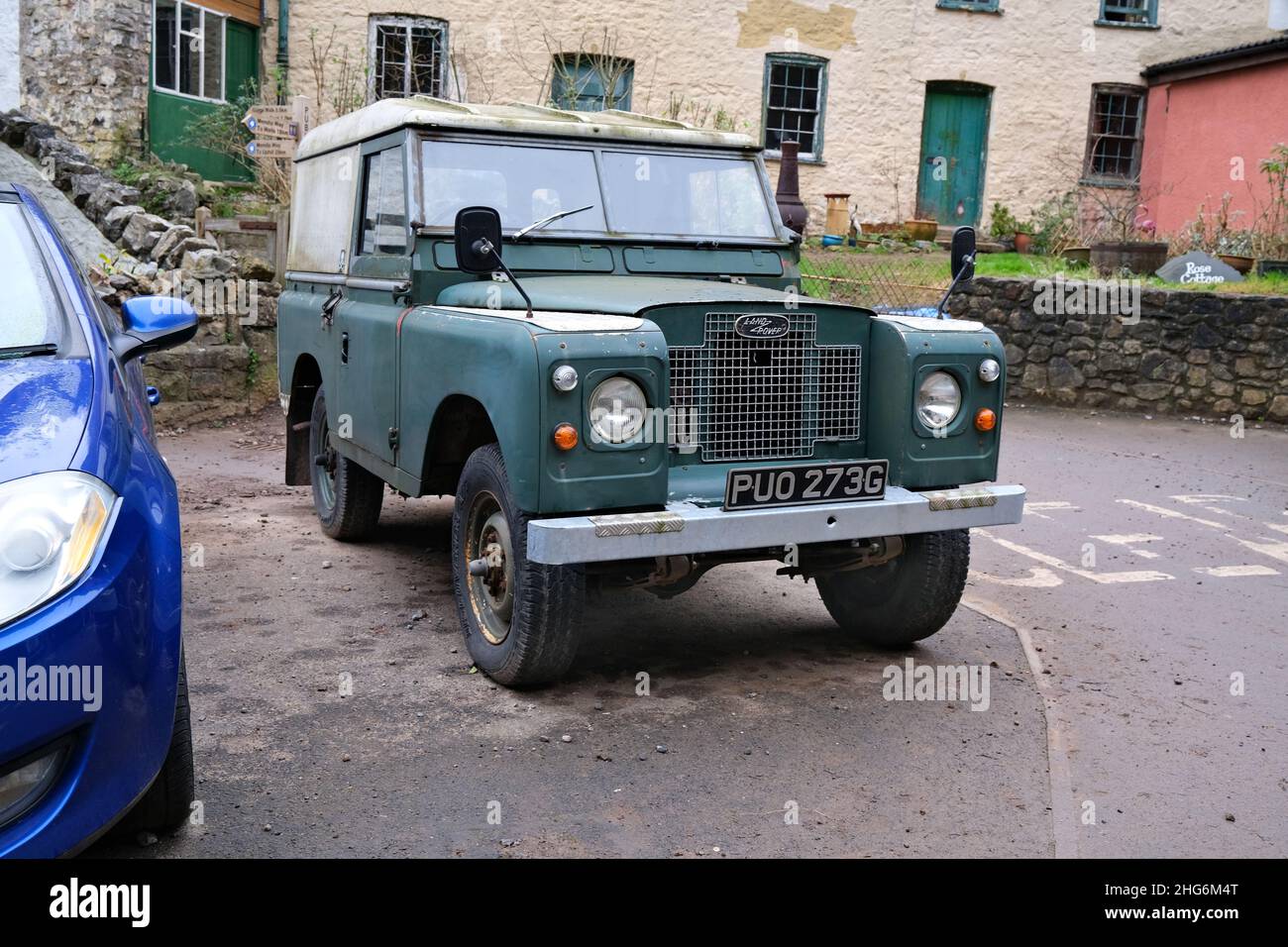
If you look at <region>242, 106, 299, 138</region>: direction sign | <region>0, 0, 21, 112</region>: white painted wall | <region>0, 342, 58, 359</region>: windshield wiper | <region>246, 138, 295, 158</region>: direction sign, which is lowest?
<region>0, 342, 58, 359</region>: windshield wiper

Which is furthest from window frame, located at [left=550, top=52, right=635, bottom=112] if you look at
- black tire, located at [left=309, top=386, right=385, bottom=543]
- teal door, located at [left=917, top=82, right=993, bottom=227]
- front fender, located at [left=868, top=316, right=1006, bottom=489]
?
front fender, located at [left=868, top=316, right=1006, bottom=489]

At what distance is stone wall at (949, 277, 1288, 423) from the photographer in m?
12.6

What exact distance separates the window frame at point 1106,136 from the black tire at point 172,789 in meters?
22.6

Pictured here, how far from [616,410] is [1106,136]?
70.6ft

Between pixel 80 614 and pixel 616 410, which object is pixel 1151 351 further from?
pixel 80 614

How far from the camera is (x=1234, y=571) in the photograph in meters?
7.14

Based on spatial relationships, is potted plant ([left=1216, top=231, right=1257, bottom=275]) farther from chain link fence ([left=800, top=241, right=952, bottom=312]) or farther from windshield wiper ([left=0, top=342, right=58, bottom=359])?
windshield wiper ([left=0, top=342, right=58, bottom=359])

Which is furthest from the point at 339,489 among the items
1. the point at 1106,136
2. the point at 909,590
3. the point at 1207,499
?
the point at 1106,136

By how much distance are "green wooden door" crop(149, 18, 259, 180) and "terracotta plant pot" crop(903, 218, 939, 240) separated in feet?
35.7

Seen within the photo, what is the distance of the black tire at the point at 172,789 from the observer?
3291 millimetres

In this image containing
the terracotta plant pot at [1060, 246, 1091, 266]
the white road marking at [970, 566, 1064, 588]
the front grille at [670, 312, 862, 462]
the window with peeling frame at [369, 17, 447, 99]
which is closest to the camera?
the front grille at [670, 312, 862, 462]

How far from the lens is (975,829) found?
12.4 feet

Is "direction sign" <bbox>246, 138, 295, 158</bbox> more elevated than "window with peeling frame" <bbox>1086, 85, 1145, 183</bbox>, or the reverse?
"window with peeling frame" <bbox>1086, 85, 1145, 183</bbox>

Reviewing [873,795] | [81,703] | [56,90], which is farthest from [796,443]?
[56,90]
